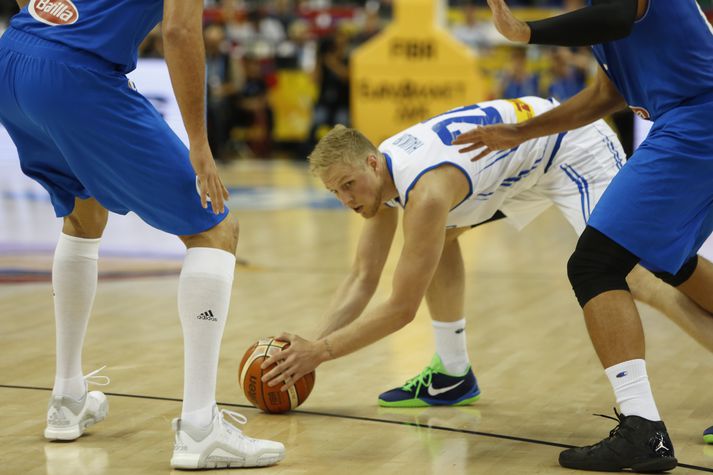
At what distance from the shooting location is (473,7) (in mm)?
17938

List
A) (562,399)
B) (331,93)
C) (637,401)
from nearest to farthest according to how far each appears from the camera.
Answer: (637,401) < (562,399) < (331,93)

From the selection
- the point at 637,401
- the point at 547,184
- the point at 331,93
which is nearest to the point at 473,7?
the point at 331,93

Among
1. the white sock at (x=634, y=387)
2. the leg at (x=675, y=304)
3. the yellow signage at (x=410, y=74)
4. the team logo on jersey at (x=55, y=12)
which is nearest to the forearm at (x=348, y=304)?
the leg at (x=675, y=304)

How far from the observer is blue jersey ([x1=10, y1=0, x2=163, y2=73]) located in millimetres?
3287

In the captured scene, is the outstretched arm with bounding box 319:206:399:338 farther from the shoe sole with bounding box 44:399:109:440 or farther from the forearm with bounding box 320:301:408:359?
the shoe sole with bounding box 44:399:109:440

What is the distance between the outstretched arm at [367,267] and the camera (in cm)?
426

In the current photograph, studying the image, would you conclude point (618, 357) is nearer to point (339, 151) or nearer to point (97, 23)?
point (339, 151)

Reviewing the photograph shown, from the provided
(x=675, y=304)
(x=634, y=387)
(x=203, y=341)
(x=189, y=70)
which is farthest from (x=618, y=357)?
(x=189, y=70)

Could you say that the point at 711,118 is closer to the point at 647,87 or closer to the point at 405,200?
the point at 647,87

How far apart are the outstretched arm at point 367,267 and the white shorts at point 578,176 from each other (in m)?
0.54

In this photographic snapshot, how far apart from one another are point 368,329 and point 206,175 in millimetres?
951

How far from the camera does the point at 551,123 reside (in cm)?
398

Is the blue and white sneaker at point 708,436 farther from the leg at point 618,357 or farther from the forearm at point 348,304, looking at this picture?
the forearm at point 348,304

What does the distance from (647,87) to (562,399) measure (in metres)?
1.38
